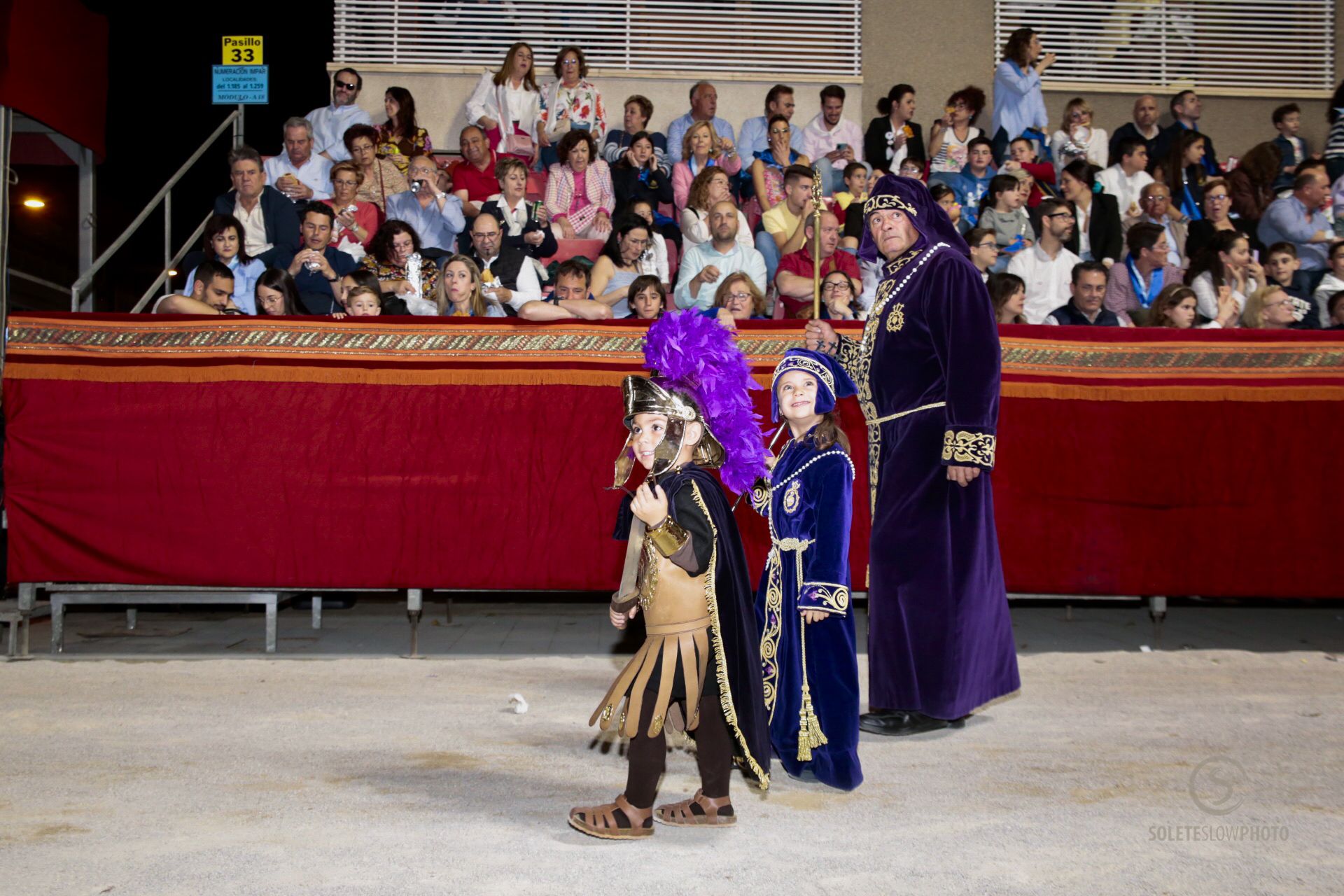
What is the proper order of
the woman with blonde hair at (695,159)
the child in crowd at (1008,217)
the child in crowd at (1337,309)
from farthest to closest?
the woman with blonde hair at (695,159) < the child in crowd at (1008,217) < the child in crowd at (1337,309)

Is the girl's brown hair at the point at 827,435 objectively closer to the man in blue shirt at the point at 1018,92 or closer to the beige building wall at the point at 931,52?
the man in blue shirt at the point at 1018,92

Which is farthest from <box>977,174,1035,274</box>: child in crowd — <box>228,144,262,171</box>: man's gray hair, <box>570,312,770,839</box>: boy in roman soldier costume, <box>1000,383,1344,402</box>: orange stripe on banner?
<box>570,312,770,839</box>: boy in roman soldier costume

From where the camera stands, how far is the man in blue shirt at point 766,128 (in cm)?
903

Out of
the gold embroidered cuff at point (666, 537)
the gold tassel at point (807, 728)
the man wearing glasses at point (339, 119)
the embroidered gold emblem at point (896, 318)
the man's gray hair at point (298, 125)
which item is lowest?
the gold tassel at point (807, 728)

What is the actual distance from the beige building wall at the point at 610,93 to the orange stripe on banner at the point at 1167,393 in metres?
5.41

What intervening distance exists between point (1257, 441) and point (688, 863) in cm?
428

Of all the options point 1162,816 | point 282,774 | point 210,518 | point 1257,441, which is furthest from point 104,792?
point 1257,441

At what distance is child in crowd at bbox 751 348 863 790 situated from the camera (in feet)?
11.6

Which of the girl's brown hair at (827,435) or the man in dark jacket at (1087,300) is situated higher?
the man in dark jacket at (1087,300)

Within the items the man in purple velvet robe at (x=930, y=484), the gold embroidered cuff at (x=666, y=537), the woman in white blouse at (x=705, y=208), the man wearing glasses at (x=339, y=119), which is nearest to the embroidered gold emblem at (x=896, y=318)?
the man in purple velvet robe at (x=930, y=484)

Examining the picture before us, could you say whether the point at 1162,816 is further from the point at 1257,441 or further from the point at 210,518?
the point at 210,518

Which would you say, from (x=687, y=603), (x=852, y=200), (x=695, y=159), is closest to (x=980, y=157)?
(x=852, y=200)

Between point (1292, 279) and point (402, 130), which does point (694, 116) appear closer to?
point (402, 130)

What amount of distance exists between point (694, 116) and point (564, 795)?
264 inches
